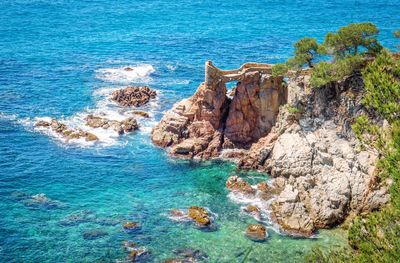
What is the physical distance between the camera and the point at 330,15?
15650 cm

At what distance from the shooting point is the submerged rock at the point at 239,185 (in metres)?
76.1

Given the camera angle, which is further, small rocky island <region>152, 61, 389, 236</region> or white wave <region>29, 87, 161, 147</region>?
white wave <region>29, 87, 161, 147</region>

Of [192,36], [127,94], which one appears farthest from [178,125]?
[192,36]

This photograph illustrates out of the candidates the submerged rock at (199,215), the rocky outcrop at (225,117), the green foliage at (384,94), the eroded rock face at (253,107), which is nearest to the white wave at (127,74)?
the rocky outcrop at (225,117)

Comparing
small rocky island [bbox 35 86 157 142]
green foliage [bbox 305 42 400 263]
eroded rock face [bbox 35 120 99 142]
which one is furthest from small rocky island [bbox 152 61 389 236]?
green foliage [bbox 305 42 400 263]

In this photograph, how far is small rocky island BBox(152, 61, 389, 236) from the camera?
68938mm

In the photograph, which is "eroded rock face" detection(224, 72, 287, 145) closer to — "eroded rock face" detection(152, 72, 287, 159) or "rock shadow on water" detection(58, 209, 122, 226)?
"eroded rock face" detection(152, 72, 287, 159)

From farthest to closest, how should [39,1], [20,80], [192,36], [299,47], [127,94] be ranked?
[39,1] → [192,36] → [20,80] → [127,94] → [299,47]

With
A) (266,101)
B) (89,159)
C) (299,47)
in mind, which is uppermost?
(299,47)

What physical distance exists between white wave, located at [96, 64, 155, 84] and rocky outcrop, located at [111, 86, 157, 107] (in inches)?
284

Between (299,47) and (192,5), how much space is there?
101604mm

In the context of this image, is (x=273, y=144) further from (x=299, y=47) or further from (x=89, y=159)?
(x=89, y=159)

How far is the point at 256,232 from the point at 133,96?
47780 millimetres

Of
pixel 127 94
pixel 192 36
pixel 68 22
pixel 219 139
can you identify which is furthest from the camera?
pixel 68 22
